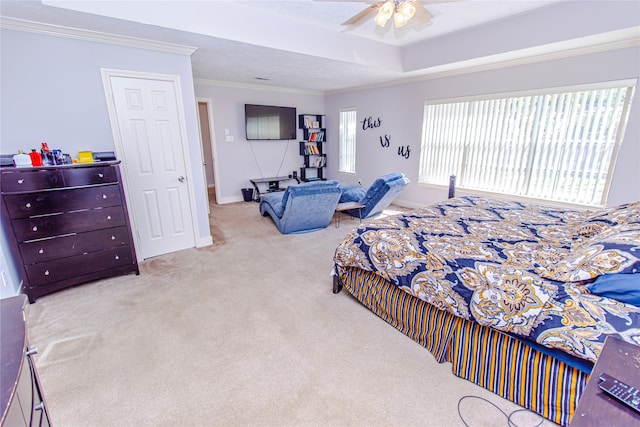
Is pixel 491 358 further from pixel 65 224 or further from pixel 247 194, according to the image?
pixel 247 194

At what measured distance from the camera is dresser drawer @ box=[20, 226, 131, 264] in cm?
246

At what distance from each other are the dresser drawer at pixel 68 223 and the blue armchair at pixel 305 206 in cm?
186

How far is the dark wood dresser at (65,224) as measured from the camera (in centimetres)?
238

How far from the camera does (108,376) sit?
69.3 inches

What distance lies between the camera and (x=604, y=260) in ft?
4.50

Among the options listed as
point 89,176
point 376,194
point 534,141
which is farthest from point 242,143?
point 534,141

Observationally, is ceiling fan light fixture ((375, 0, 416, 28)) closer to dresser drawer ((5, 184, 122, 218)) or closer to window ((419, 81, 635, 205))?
window ((419, 81, 635, 205))

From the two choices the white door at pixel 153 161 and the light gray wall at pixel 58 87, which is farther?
the white door at pixel 153 161

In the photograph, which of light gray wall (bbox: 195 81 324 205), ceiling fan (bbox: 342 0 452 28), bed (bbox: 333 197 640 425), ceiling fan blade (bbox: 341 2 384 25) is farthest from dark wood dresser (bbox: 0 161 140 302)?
light gray wall (bbox: 195 81 324 205)

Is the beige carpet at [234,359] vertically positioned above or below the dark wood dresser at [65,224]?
below

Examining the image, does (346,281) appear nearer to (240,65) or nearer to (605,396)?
(605,396)

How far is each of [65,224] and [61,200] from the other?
0.22 meters

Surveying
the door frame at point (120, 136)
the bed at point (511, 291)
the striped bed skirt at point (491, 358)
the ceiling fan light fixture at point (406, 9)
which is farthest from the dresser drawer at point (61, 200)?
the ceiling fan light fixture at point (406, 9)

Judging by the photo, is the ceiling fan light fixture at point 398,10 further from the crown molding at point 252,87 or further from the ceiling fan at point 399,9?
the crown molding at point 252,87
